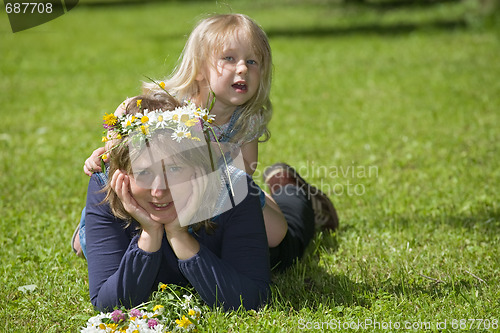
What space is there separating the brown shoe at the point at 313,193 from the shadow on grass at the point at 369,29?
1144 centimetres

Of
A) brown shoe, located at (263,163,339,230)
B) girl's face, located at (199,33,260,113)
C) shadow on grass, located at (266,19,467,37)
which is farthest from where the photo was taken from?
shadow on grass, located at (266,19,467,37)

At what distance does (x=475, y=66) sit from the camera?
1079cm

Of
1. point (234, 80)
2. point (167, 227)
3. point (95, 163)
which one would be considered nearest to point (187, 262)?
point (167, 227)

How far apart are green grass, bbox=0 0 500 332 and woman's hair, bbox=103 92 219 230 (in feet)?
1.95

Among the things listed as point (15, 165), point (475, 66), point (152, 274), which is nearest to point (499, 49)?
point (475, 66)

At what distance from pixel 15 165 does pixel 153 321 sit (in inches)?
153

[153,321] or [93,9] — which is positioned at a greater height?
[93,9]

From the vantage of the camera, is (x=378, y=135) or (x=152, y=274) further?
(x=378, y=135)

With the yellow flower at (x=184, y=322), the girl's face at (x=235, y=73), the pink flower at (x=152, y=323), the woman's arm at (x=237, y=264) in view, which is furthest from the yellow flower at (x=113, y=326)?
the girl's face at (x=235, y=73)

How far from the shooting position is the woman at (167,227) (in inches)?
114

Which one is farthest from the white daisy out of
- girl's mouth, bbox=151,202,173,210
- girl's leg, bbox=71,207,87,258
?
girl's leg, bbox=71,207,87,258

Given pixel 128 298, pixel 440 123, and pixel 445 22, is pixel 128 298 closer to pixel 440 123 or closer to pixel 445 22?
pixel 440 123

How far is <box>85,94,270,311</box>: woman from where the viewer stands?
2896mm

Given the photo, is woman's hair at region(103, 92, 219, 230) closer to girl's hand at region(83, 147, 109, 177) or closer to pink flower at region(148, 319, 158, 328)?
girl's hand at region(83, 147, 109, 177)
